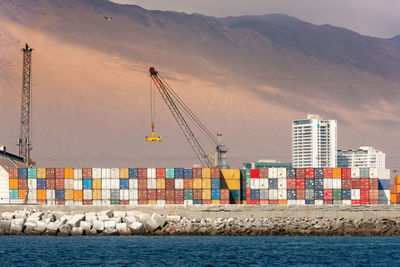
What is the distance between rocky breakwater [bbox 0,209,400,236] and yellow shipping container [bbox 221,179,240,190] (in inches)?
966

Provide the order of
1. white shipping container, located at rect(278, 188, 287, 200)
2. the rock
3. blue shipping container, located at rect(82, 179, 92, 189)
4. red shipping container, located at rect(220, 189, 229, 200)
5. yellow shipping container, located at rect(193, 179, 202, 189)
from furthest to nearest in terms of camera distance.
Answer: blue shipping container, located at rect(82, 179, 92, 189) → white shipping container, located at rect(278, 188, 287, 200) → yellow shipping container, located at rect(193, 179, 202, 189) → red shipping container, located at rect(220, 189, 229, 200) → the rock

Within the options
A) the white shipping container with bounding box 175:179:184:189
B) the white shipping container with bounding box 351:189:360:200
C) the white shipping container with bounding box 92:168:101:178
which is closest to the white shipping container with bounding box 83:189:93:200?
the white shipping container with bounding box 92:168:101:178

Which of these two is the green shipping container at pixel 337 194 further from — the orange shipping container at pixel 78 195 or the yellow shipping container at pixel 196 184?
the orange shipping container at pixel 78 195

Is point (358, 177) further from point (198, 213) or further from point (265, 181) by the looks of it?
point (198, 213)

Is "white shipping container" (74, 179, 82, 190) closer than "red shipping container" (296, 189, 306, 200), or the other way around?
"red shipping container" (296, 189, 306, 200)

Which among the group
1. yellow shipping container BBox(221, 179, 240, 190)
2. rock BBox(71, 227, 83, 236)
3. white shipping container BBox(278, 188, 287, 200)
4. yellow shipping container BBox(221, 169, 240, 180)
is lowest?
rock BBox(71, 227, 83, 236)

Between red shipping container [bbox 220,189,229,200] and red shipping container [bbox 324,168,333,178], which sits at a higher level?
red shipping container [bbox 324,168,333,178]

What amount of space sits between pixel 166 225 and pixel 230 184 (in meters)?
28.7

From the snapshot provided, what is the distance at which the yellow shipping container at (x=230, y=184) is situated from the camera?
113 meters

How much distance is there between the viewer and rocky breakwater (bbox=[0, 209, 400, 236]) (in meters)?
84.1

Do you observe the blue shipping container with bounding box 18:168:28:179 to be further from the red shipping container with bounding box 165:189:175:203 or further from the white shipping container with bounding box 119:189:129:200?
the red shipping container with bounding box 165:189:175:203

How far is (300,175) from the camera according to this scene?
107m

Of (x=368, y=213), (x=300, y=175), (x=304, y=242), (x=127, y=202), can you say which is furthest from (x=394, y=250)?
(x=127, y=202)

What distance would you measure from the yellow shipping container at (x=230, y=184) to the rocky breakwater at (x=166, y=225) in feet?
80.5
